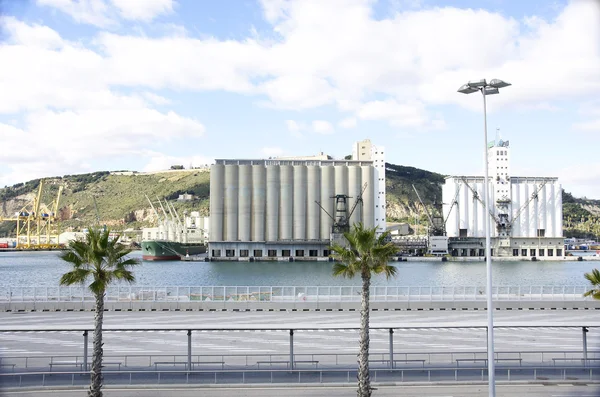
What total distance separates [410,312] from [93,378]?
78.5 feet

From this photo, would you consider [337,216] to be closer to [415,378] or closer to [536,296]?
[536,296]

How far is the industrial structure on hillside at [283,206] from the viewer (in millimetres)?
134875

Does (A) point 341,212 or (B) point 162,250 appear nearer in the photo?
(A) point 341,212

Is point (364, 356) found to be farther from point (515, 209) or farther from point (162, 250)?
point (515, 209)

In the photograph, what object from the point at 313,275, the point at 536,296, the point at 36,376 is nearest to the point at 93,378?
the point at 36,376

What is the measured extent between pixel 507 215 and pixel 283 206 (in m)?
60.7

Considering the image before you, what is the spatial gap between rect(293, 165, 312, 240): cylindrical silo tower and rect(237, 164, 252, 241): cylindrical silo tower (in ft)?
35.8

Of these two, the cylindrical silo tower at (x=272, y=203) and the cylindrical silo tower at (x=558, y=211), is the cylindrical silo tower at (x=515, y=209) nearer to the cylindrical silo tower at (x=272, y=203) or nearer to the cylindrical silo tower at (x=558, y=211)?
the cylindrical silo tower at (x=558, y=211)

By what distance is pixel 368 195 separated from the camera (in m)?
139

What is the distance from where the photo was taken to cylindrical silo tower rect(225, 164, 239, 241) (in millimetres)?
134125

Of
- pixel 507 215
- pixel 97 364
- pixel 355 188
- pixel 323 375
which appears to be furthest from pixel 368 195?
pixel 97 364

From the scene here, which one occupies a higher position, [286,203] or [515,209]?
[286,203]

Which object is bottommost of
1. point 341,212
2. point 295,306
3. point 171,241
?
point 295,306

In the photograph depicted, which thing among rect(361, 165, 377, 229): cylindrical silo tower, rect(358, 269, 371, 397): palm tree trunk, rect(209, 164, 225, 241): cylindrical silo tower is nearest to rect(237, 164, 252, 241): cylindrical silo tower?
rect(209, 164, 225, 241): cylindrical silo tower
